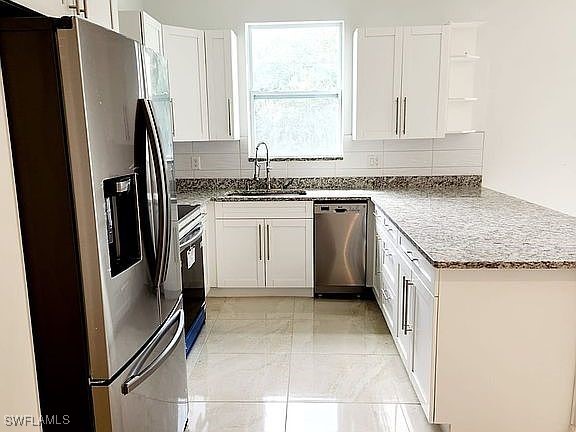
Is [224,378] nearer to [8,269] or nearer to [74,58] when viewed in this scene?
[8,269]

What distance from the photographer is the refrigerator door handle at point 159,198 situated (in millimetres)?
1735

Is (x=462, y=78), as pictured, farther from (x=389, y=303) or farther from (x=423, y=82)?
(x=389, y=303)

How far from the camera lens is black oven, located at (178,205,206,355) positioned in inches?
119

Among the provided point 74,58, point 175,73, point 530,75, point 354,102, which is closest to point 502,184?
point 530,75

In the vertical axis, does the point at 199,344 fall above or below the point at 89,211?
below

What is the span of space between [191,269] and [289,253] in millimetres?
1094

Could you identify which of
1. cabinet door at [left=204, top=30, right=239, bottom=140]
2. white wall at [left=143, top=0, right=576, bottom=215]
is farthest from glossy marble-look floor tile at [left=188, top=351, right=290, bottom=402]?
white wall at [left=143, top=0, right=576, bottom=215]

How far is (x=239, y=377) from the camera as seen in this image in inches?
112

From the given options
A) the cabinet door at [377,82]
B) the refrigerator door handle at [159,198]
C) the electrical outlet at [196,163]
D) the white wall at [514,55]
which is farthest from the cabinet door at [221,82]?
the refrigerator door handle at [159,198]

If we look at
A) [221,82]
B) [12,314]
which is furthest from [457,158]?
[12,314]

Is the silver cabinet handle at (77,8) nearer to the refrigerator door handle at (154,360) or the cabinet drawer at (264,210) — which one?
the refrigerator door handle at (154,360)

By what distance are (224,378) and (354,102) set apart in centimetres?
252

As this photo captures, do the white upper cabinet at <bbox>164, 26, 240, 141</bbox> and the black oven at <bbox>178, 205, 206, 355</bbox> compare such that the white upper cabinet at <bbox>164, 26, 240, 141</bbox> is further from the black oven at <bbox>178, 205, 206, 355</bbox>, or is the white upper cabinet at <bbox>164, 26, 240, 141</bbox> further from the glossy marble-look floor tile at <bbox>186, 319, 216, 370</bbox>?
the glossy marble-look floor tile at <bbox>186, 319, 216, 370</bbox>

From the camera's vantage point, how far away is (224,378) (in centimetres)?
284
